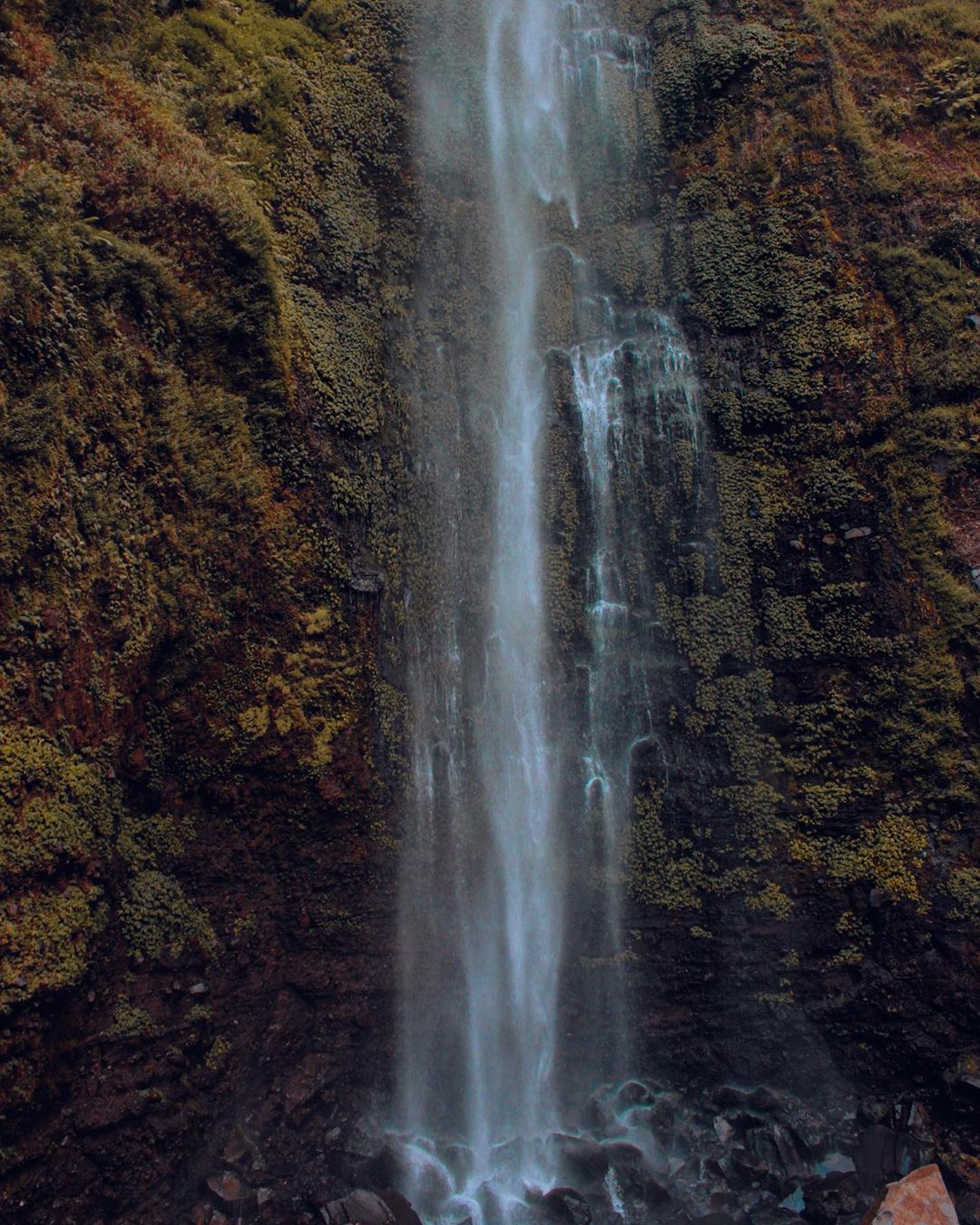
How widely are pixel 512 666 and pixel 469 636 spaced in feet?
2.64

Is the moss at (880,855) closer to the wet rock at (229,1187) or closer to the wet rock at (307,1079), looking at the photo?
the wet rock at (307,1079)

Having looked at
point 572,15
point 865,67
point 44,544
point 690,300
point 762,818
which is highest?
point 572,15

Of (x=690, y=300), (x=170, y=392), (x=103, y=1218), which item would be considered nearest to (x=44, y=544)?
(x=170, y=392)

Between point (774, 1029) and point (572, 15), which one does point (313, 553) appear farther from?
point (572, 15)

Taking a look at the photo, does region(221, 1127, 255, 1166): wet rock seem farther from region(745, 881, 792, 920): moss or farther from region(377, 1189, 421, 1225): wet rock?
region(745, 881, 792, 920): moss

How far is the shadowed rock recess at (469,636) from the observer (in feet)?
30.1

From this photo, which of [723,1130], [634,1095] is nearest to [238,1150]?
[634,1095]

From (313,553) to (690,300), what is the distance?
26.2 ft

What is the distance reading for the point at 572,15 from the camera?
16.8 m

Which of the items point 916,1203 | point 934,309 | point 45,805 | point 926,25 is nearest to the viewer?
point 45,805

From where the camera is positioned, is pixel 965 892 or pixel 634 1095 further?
pixel 634 1095

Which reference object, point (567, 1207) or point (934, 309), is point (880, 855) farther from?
point (934, 309)

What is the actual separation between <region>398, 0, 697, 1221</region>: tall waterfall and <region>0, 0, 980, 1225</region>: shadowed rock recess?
0.07 meters

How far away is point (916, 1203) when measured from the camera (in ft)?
31.5
